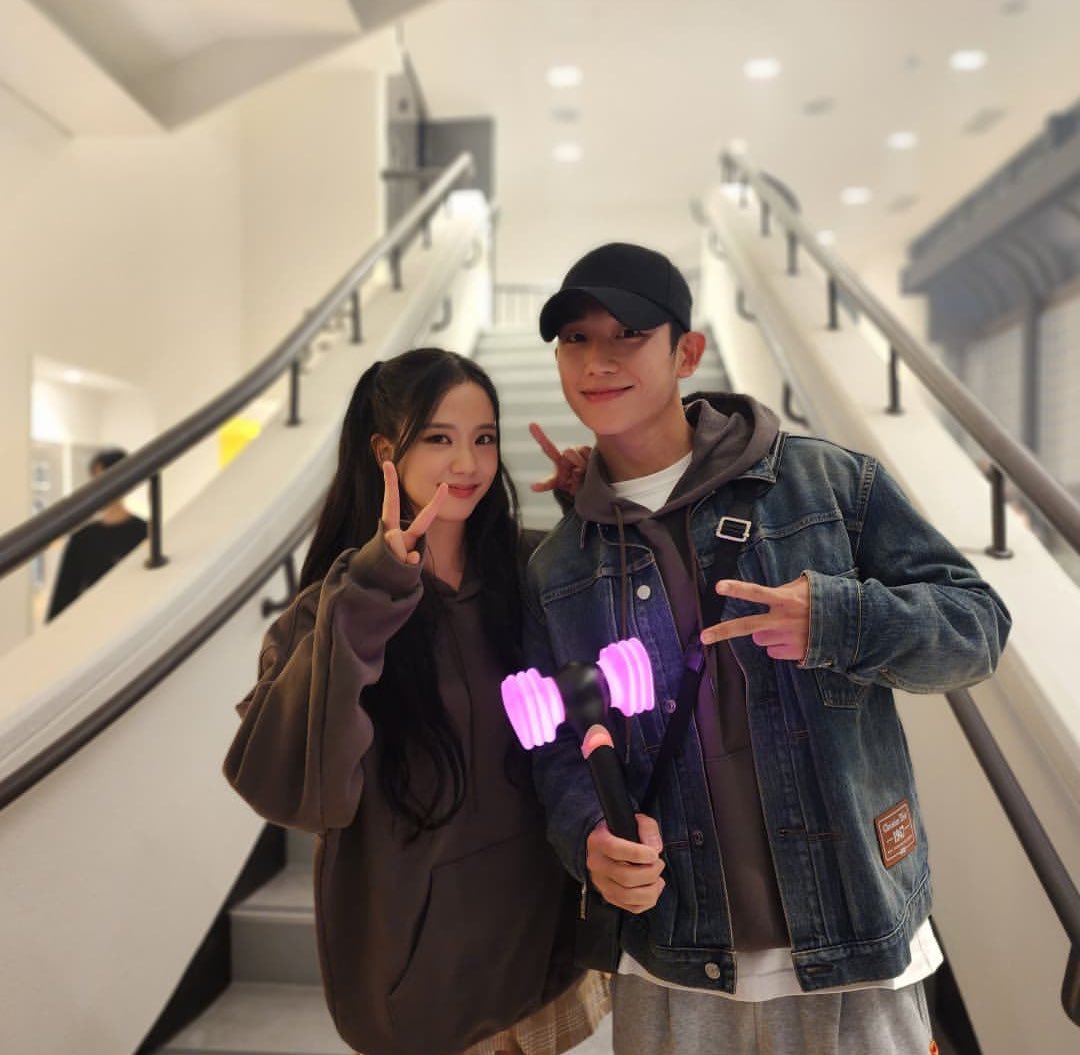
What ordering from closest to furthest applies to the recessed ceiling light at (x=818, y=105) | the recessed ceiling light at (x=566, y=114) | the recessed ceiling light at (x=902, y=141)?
the recessed ceiling light at (x=818, y=105) < the recessed ceiling light at (x=566, y=114) < the recessed ceiling light at (x=902, y=141)

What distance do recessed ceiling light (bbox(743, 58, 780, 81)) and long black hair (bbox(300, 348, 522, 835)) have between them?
8612 millimetres

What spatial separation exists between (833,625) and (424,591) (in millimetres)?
579

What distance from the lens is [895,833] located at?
1.13 meters

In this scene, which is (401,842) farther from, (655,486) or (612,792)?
(655,486)

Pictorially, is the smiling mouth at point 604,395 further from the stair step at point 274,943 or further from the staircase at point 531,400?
the staircase at point 531,400

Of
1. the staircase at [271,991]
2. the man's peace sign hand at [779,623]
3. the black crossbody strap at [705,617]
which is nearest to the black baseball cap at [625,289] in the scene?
the black crossbody strap at [705,617]

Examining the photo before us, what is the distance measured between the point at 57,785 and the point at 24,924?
256 millimetres

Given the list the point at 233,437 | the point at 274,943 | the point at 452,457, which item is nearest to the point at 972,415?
the point at 452,457

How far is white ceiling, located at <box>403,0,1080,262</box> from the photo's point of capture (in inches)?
307

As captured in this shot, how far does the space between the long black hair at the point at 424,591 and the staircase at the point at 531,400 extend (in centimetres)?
194

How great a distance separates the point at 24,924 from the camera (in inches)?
68.5

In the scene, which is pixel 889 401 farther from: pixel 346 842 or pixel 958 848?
pixel 346 842

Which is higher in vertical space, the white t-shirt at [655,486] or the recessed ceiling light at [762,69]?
the recessed ceiling light at [762,69]

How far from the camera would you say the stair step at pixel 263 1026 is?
6.96 ft
